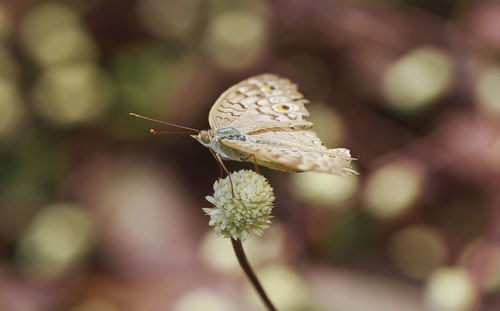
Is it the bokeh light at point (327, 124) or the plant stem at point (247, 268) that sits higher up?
the bokeh light at point (327, 124)

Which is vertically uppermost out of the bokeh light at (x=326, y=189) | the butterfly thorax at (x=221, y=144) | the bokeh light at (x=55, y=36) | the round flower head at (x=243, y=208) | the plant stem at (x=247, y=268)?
the bokeh light at (x=55, y=36)

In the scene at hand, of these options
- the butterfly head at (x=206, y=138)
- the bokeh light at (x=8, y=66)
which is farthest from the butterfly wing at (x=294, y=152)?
the bokeh light at (x=8, y=66)

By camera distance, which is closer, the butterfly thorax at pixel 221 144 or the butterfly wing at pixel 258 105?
the butterfly thorax at pixel 221 144

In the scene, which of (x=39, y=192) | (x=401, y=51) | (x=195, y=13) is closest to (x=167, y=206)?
(x=39, y=192)

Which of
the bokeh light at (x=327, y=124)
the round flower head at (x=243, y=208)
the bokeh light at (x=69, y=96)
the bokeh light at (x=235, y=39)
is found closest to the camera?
the round flower head at (x=243, y=208)

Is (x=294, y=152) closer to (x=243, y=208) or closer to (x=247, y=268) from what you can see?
(x=243, y=208)

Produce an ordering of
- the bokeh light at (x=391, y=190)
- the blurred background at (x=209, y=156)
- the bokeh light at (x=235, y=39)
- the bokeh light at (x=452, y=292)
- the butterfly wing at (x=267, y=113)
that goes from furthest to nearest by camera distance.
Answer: the bokeh light at (x=235, y=39)
the blurred background at (x=209, y=156)
the bokeh light at (x=391, y=190)
the bokeh light at (x=452, y=292)
the butterfly wing at (x=267, y=113)

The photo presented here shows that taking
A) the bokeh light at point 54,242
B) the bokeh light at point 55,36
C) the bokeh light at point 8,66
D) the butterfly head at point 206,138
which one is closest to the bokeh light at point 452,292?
the butterfly head at point 206,138

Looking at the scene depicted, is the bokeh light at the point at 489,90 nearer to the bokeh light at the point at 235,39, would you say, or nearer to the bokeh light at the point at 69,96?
the bokeh light at the point at 235,39
